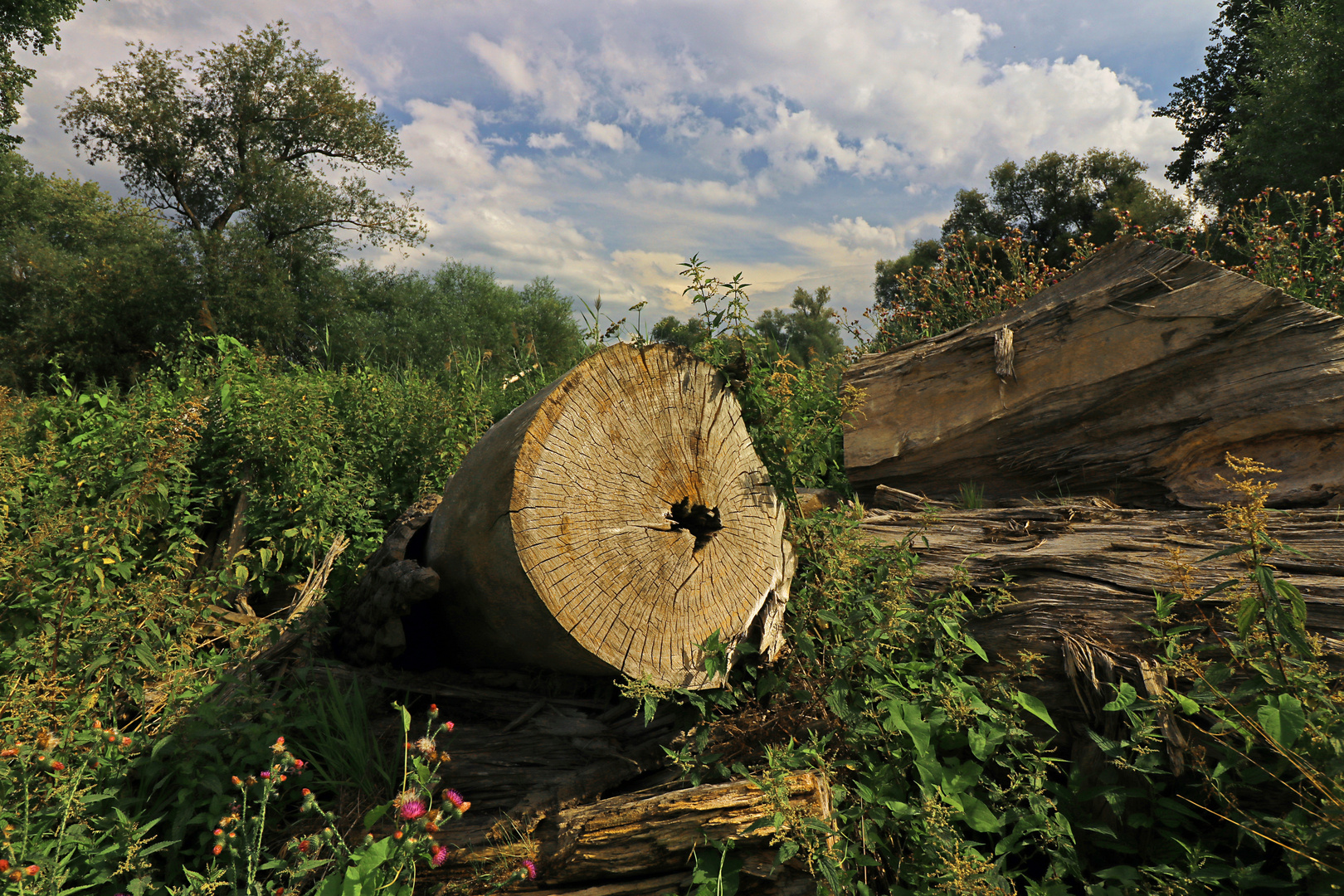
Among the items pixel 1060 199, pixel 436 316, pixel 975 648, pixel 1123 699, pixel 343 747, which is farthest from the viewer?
pixel 1060 199

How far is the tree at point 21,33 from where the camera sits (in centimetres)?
1328

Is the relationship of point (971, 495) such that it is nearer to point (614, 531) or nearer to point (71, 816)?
point (614, 531)

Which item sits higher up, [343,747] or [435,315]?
[435,315]

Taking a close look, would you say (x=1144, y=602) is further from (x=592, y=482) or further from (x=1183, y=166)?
(x=1183, y=166)

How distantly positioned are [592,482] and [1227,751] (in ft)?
6.53

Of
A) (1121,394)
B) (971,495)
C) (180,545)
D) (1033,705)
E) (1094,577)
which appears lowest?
(1033,705)

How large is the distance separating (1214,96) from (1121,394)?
945 inches

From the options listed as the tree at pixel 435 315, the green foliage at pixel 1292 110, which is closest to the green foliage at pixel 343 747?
the tree at pixel 435 315

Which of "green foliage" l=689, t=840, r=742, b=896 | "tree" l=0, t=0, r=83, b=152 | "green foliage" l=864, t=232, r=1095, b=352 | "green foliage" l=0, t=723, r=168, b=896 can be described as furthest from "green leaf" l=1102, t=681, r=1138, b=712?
"tree" l=0, t=0, r=83, b=152

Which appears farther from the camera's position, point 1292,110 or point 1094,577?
point 1292,110

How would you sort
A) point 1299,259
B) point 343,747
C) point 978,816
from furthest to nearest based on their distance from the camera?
point 1299,259
point 343,747
point 978,816

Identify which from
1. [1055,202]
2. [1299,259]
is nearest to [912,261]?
[1055,202]

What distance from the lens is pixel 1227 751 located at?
1.82m

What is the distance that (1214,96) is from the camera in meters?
20.1
